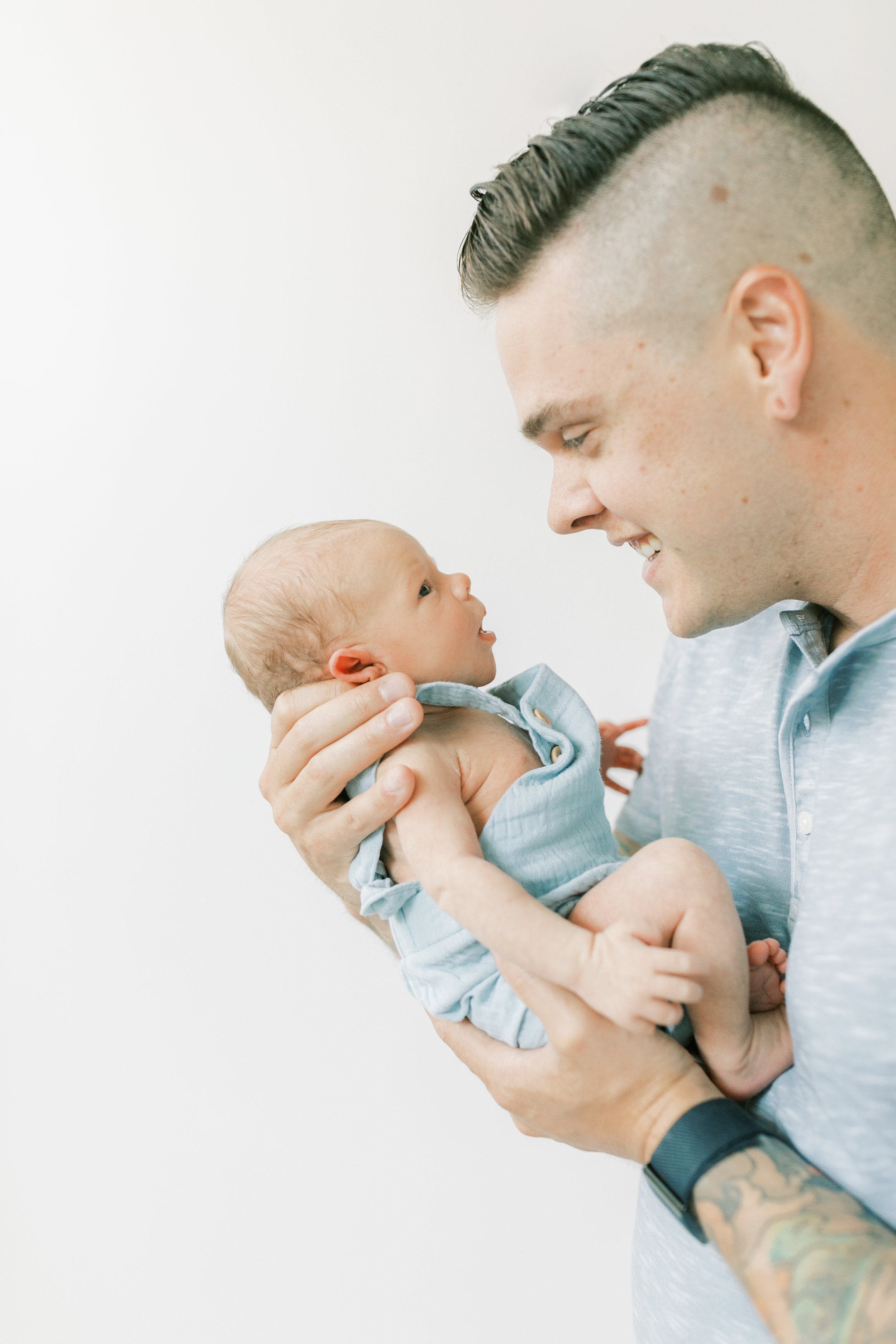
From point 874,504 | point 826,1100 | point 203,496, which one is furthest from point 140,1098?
point 874,504

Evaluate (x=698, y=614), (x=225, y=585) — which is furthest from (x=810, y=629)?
(x=225, y=585)

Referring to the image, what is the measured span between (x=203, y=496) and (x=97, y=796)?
750 millimetres

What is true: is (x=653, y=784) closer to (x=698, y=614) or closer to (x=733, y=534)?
(x=698, y=614)

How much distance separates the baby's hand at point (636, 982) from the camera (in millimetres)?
1103

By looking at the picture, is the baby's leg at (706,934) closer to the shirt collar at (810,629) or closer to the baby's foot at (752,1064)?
the baby's foot at (752,1064)

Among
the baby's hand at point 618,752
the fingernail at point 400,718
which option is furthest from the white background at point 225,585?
the fingernail at point 400,718

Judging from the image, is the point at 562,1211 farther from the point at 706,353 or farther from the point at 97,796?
the point at 706,353

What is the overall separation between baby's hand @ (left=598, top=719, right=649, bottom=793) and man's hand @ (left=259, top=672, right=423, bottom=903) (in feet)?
2.09

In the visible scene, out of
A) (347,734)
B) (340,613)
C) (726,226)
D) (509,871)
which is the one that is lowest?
(509,871)

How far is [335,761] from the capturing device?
1.44m

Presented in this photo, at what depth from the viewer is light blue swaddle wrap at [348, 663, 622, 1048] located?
1391 millimetres

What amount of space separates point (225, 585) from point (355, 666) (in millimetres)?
954

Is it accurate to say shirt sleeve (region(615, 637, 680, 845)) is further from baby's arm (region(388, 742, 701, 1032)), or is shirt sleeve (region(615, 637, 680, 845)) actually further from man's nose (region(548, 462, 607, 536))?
baby's arm (region(388, 742, 701, 1032))

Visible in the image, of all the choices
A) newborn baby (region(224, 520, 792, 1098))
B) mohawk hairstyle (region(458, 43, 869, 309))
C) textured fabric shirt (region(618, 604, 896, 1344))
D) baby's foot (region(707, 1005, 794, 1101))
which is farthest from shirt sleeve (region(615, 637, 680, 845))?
mohawk hairstyle (region(458, 43, 869, 309))
